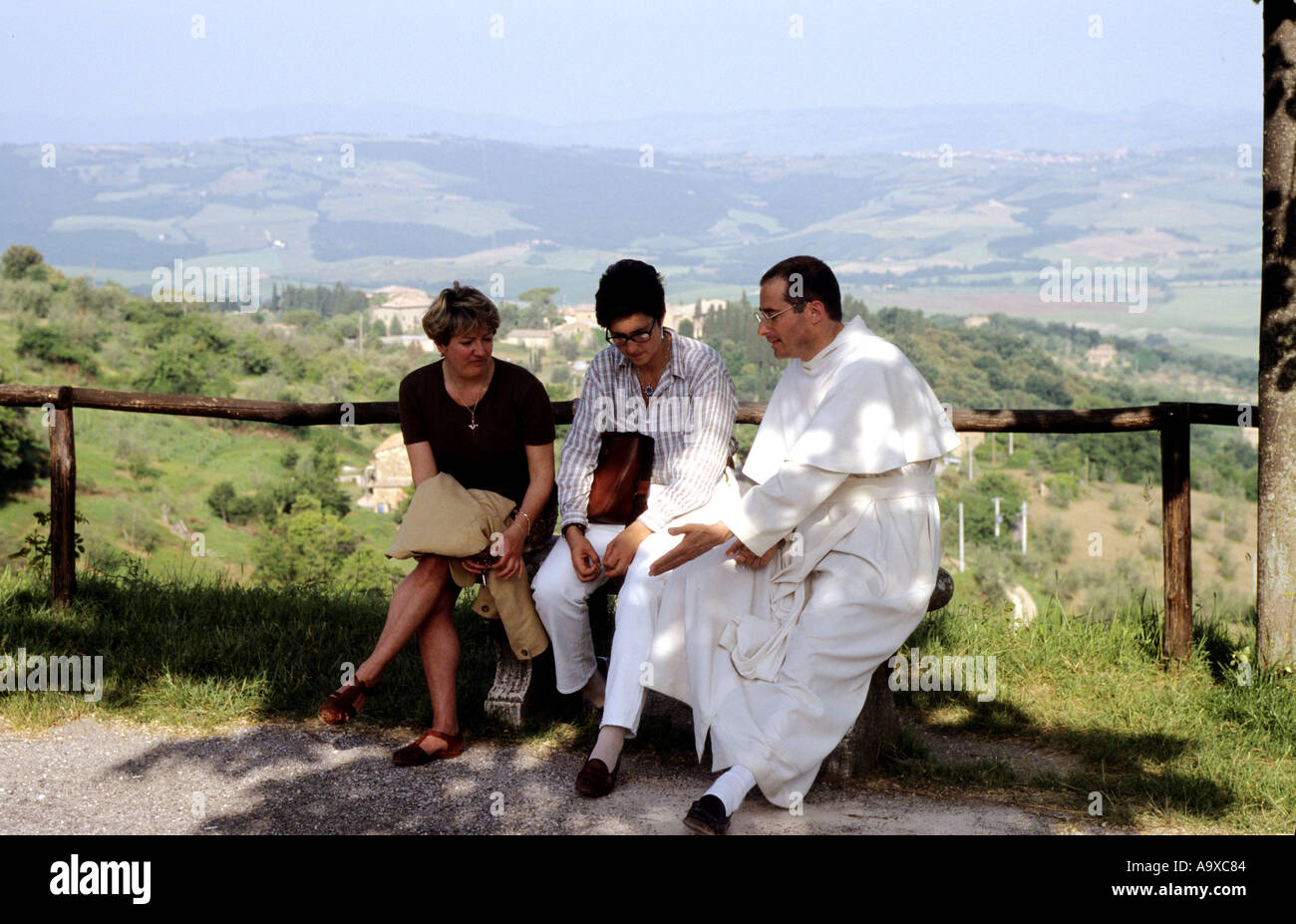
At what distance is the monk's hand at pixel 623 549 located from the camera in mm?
4051

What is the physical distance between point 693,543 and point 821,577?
1.35 feet

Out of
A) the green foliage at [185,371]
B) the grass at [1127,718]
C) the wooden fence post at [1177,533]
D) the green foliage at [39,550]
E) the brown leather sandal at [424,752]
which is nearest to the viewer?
the grass at [1127,718]

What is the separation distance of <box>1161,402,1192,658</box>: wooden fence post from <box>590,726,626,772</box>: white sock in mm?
2414

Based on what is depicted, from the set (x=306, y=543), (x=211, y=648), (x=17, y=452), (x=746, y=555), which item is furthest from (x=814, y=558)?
(x=306, y=543)

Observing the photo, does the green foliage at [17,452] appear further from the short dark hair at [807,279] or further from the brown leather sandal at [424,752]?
the short dark hair at [807,279]

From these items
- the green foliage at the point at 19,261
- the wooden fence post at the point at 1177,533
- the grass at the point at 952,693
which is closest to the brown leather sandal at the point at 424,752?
the grass at the point at 952,693

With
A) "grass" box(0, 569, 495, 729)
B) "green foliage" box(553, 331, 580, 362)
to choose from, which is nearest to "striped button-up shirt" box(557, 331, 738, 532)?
"grass" box(0, 569, 495, 729)

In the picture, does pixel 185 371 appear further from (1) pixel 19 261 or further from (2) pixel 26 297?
(1) pixel 19 261

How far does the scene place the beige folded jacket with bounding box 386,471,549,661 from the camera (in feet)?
13.0

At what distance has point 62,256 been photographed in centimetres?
14625

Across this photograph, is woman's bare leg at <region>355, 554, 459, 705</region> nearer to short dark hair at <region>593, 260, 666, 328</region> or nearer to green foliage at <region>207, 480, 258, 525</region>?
short dark hair at <region>593, 260, 666, 328</region>

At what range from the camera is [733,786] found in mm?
3299

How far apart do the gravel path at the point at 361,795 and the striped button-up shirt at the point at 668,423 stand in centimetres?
89

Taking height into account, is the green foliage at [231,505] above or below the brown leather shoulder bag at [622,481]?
below
